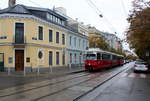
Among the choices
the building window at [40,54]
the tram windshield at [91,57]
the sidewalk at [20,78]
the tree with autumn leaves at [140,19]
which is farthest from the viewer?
the tram windshield at [91,57]

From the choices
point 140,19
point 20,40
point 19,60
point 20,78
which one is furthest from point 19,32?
point 140,19

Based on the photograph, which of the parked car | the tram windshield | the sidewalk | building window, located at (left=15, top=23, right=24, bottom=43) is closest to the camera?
the sidewalk

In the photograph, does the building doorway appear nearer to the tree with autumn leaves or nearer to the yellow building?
the yellow building

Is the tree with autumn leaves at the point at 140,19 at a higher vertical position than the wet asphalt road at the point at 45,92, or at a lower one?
higher

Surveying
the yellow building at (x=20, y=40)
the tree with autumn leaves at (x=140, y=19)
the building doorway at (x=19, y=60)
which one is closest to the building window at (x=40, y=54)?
the yellow building at (x=20, y=40)

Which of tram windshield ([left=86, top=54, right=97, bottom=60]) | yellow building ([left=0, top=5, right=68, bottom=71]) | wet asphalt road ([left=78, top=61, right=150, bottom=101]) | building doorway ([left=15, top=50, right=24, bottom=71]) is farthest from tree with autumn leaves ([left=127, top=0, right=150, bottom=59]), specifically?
building doorway ([left=15, top=50, right=24, bottom=71])

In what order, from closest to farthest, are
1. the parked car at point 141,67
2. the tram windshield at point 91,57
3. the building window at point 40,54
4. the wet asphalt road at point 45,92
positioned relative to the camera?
the wet asphalt road at point 45,92 → the parked car at point 141,67 → the building window at point 40,54 → the tram windshield at point 91,57

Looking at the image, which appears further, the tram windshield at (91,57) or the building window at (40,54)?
the tram windshield at (91,57)

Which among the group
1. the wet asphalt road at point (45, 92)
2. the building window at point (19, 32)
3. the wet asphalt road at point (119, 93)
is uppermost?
the building window at point (19, 32)

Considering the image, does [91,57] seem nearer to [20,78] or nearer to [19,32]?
[19,32]

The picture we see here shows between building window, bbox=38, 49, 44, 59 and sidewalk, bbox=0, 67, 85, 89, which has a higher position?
building window, bbox=38, 49, 44, 59

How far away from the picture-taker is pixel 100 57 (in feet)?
98.7

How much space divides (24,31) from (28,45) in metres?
1.99

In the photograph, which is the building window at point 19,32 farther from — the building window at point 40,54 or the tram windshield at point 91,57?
the tram windshield at point 91,57
